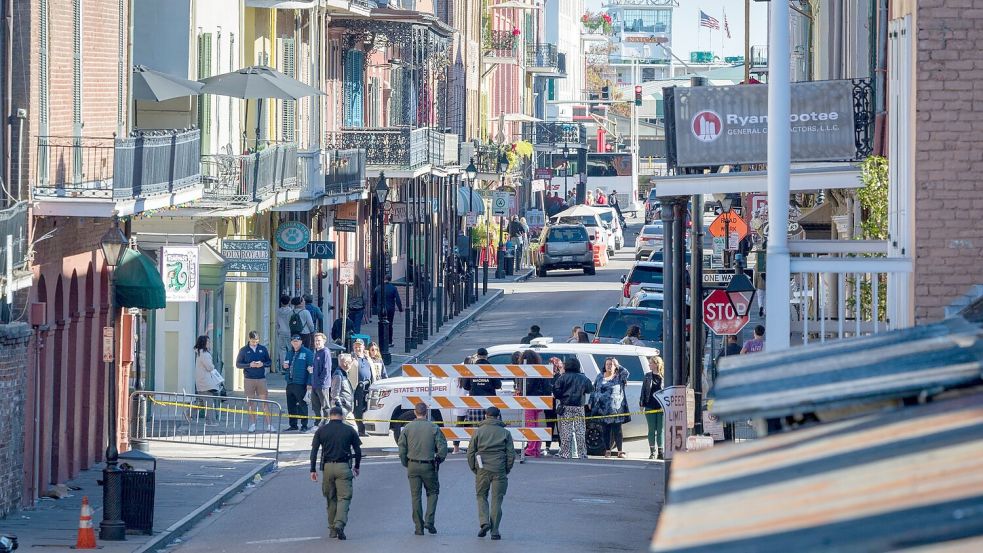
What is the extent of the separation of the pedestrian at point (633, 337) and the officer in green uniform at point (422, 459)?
34.5ft

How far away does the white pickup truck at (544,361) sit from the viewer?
2481cm

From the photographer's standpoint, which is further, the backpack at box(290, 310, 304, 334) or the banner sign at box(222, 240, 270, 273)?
the backpack at box(290, 310, 304, 334)

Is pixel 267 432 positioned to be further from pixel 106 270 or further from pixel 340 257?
pixel 340 257

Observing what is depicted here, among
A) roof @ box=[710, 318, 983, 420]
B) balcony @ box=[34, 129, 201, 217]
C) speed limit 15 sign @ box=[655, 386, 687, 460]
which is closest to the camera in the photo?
roof @ box=[710, 318, 983, 420]

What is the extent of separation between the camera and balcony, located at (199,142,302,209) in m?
29.5

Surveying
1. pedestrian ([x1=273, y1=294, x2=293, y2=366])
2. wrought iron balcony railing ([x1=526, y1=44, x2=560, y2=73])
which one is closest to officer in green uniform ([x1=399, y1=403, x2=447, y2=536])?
pedestrian ([x1=273, y1=294, x2=293, y2=366])

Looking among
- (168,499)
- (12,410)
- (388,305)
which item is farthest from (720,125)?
(388,305)

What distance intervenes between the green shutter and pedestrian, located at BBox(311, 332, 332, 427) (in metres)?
6.56

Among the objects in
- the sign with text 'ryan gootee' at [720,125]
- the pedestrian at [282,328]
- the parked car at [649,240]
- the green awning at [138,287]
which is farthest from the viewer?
the parked car at [649,240]

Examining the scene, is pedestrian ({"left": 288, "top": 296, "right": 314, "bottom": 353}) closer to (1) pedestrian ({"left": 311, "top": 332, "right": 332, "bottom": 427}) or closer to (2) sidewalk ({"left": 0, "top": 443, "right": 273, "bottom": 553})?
(1) pedestrian ({"left": 311, "top": 332, "right": 332, "bottom": 427})

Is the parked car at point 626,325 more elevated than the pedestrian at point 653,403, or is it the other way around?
the parked car at point 626,325

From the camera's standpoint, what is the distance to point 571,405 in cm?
2391

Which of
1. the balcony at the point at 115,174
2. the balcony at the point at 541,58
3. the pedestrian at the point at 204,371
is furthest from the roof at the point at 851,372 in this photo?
the balcony at the point at 541,58

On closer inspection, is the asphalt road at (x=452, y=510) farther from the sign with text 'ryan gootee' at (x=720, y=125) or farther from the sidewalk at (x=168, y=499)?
the sign with text 'ryan gootee' at (x=720, y=125)
